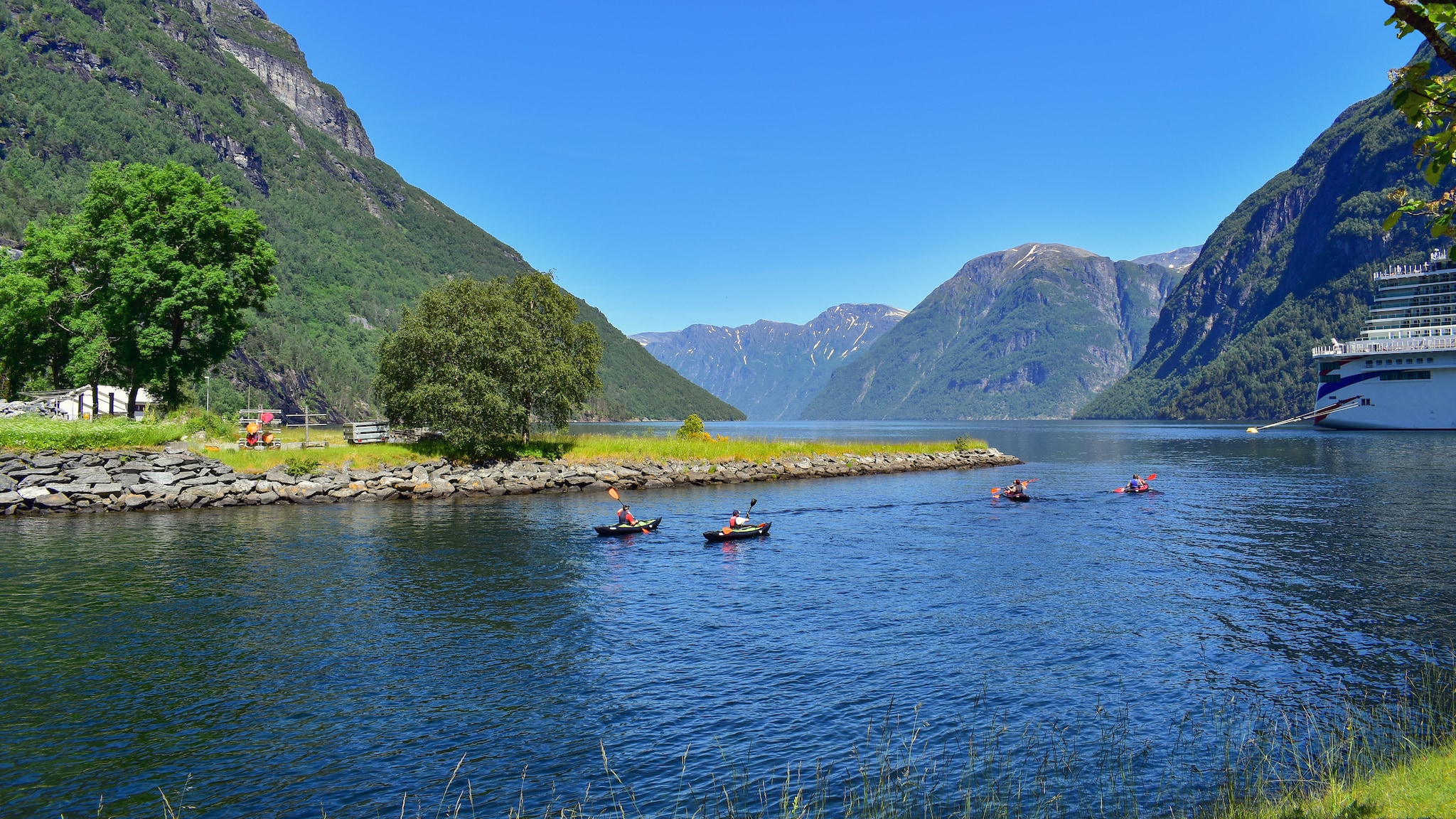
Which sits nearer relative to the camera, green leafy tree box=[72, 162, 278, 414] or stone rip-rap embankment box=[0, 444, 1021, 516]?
stone rip-rap embankment box=[0, 444, 1021, 516]

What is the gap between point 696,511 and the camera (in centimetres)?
5662

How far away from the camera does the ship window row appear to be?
479 ft

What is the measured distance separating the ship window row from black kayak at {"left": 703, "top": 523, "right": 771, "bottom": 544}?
161m

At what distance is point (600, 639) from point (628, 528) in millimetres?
20798

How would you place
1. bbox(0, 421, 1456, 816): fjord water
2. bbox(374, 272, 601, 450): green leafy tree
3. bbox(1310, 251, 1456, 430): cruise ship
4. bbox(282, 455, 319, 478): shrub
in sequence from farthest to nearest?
1. bbox(1310, 251, 1456, 430): cruise ship
2. bbox(374, 272, 601, 450): green leafy tree
3. bbox(282, 455, 319, 478): shrub
4. bbox(0, 421, 1456, 816): fjord water

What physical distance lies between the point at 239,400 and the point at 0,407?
4408 inches

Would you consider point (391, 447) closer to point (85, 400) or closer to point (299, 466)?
point (299, 466)

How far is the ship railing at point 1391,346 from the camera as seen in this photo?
456 ft

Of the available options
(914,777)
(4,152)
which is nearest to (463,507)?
(914,777)

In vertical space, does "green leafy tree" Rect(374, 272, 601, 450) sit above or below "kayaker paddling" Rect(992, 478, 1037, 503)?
above

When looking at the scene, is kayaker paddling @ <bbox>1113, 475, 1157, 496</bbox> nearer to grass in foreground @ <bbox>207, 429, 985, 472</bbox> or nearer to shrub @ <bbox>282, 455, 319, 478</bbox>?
grass in foreground @ <bbox>207, 429, 985, 472</bbox>

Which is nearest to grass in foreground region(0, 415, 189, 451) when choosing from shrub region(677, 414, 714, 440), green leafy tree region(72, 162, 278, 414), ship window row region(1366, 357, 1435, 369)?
green leafy tree region(72, 162, 278, 414)

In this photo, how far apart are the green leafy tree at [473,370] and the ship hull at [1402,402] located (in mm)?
158900

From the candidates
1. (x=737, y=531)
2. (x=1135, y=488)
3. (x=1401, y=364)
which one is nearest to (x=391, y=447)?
(x=737, y=531)
